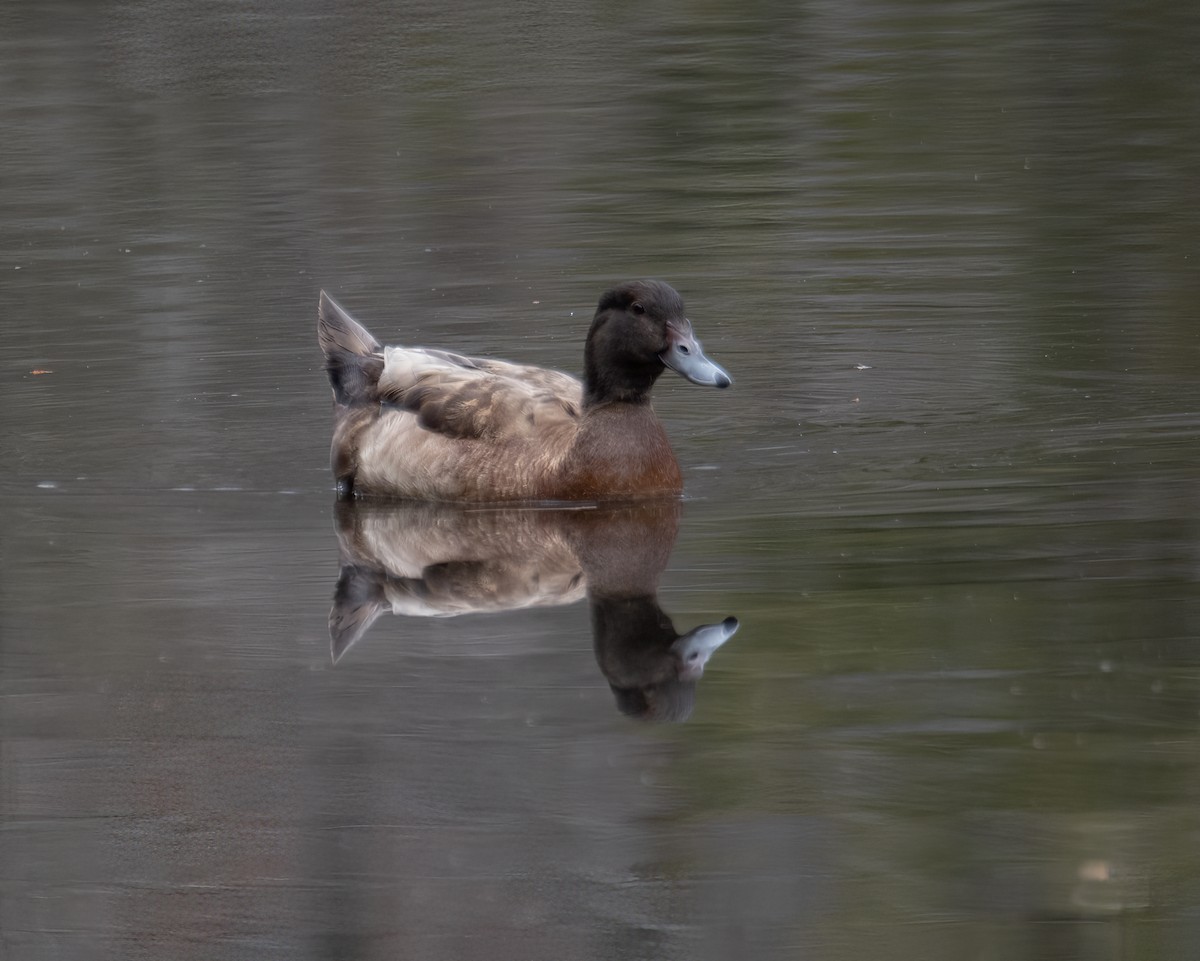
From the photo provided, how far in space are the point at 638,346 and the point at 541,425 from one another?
590 millimetres

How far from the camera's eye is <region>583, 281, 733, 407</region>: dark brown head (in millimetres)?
10859

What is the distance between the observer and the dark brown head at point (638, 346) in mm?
10859

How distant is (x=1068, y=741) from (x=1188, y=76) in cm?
1772

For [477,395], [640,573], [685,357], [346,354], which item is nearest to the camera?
[640,573]

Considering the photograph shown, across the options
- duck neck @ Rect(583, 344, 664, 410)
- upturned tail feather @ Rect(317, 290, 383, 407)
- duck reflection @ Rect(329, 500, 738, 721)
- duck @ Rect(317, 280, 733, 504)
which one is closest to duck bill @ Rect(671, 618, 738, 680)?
duck reflection @ Rect(329, 500, 738, 721)

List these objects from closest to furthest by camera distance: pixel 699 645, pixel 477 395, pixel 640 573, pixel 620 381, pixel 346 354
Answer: pixel 699 645 → pixel 640 573 → pixel 620 381 → pixel 477 395 → pixel 346 354

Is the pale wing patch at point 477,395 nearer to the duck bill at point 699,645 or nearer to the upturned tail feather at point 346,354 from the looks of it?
the upturned tail feather at point 346,354

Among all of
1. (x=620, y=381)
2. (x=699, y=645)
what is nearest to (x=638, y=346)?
(x=620, y=381)

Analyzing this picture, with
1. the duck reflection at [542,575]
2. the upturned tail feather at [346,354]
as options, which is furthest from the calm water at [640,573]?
the upturned tail feather at [346,354]

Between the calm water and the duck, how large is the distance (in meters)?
0.22

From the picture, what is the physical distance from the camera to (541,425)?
11062 mm

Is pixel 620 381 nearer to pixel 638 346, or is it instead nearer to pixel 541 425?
pixel 638 346

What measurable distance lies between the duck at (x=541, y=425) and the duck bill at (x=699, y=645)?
235cm

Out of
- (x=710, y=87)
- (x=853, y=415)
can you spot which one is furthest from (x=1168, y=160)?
(x=853, y=415)
